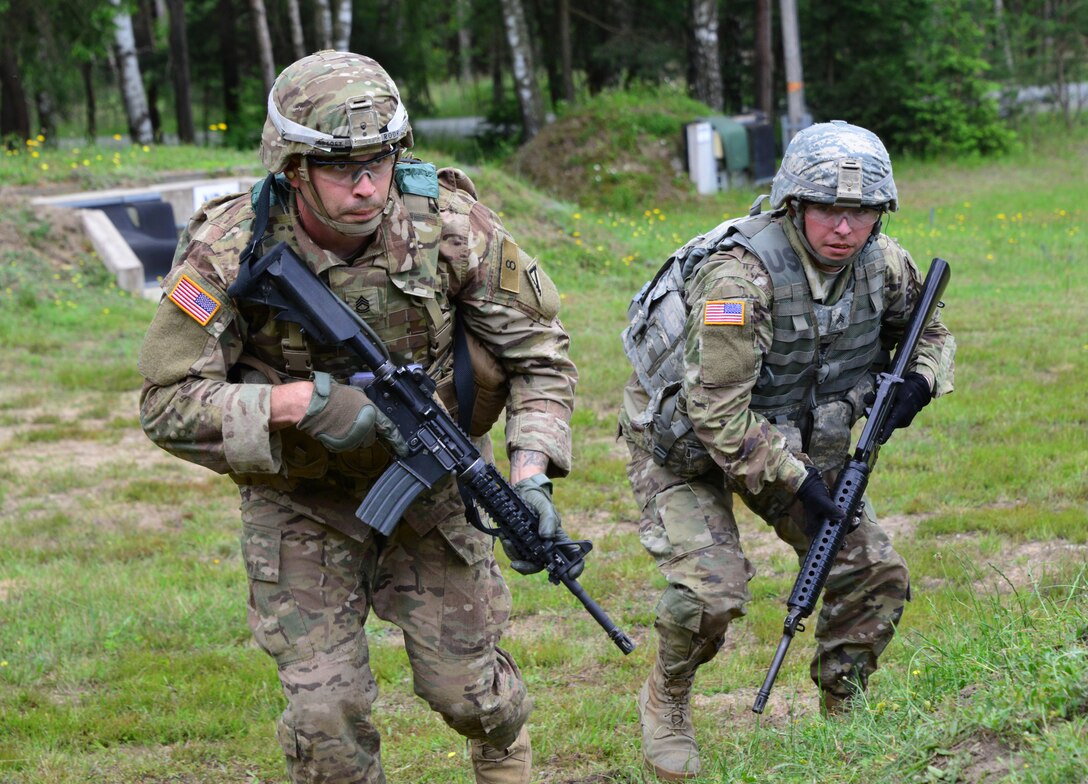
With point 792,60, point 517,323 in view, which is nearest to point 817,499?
point 517,323

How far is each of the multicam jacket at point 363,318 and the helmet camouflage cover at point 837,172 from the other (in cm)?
86

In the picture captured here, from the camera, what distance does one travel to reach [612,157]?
62.3 ft

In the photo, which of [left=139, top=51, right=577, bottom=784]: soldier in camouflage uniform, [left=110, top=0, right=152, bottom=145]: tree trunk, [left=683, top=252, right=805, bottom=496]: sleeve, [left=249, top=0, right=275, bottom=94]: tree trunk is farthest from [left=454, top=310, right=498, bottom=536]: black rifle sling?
[left=249, top=0, right=275, bottom=94]: tree trunk

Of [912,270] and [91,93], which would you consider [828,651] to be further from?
[91,93]

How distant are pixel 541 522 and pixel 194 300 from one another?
108 centimetres

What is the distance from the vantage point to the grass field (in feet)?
11.4

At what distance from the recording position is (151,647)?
18.6ft

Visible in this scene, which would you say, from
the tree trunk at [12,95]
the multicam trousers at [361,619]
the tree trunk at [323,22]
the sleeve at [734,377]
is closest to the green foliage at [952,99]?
the tree trunk at [323,22]

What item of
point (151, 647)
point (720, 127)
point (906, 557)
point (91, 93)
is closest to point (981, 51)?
point (720, 127)

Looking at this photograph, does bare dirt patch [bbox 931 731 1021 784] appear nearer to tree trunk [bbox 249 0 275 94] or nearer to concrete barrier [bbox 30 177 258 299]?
concrete barrier [bbox 30 177 258 299]

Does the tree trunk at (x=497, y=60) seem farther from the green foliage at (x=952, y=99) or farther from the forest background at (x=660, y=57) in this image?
the green foliage at (x=952, y=99)

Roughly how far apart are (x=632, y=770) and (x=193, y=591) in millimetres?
2743

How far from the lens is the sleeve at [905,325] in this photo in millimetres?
4387

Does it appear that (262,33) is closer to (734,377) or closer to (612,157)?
(612,157)
